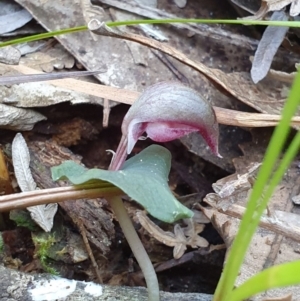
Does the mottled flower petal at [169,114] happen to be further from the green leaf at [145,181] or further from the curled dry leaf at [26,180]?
the curled dry leaf at [26,180]

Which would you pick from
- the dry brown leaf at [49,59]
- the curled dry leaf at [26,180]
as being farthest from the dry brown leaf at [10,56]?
the curled dry leaf at [26,180]

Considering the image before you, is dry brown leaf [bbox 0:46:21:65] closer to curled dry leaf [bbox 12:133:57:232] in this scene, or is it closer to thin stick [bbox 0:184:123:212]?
curled dry leaf [bbox 12:133:57:232]

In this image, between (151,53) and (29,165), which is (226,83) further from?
(29,165)

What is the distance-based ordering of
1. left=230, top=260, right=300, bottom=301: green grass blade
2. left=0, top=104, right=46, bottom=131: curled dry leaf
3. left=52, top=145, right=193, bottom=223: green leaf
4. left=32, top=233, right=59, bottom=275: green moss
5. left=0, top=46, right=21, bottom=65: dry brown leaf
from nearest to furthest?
left=230, top=260, right=300, bottom=301: green grass blade, left=52, top=145, right=193, bottom=223: green leaf, left=32, top=233, right=59, bottom=275: green moss, left=0, top=104, right=46, bottom=131: curled dry leaf, left=0, top=46, right=21, bottom=65: dry brown leaf

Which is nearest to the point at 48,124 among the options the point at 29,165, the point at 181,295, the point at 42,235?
the point at 29,165

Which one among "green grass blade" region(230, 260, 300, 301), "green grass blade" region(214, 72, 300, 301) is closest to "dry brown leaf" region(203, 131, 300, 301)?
"green grass blade" region(214, 72, 300, 301)

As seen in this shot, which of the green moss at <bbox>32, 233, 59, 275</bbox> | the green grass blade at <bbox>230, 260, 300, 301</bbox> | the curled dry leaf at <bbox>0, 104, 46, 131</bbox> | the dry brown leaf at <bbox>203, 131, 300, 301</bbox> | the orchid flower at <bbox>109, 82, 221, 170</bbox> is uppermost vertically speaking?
the green grass blade at <bbox>230, 260, 300, 301</bbox>
